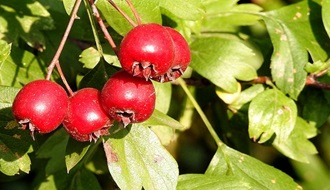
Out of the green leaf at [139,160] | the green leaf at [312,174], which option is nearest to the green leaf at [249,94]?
the green leaf at [139,160]

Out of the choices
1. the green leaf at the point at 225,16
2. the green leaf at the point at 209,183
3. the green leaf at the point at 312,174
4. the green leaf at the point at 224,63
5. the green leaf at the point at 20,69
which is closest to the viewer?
the green leaf at the point at 209,183

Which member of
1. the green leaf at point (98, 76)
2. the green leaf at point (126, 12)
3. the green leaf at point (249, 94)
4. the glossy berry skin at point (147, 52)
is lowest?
the green leaf at point (249, 94)

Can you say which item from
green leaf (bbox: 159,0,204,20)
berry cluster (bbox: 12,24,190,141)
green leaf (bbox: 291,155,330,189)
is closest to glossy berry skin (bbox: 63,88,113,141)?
berry cluster (bbox: 12,24,190,141)

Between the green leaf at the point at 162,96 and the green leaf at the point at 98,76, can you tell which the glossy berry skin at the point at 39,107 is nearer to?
the green leaf at the point at 98,76

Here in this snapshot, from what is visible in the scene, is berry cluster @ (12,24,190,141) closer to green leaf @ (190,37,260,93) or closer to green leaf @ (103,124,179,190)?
green leaf @ (103,124,179,190)

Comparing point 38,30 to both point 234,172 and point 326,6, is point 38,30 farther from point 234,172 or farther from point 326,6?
point 326,6

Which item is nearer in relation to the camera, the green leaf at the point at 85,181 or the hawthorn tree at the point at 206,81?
the hawthorn tree at the point at 206,81

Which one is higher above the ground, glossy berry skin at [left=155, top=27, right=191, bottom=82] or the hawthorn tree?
glossy berry skin at [left=155, top=27, right=191, bottom=82]

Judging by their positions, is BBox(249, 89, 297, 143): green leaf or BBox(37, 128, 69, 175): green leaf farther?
BBox(37, 128, 69, 175): green leaf
